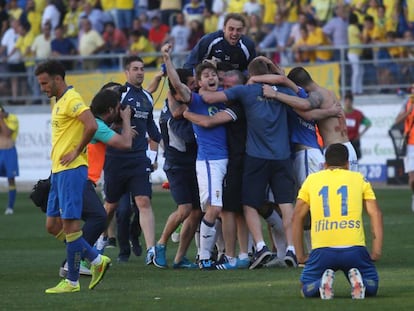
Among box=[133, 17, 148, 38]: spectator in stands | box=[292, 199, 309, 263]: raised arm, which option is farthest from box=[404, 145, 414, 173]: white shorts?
box=[133, 17, 148, 38]: spectator in stands

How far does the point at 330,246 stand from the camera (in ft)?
34.5

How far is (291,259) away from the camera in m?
14.2

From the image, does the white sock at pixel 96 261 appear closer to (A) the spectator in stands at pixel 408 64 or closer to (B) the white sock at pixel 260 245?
(B) the white sock at pixel 260 245

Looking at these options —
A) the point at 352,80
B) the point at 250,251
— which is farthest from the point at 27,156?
the point at 250,251

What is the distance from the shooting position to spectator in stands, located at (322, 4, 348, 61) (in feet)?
104

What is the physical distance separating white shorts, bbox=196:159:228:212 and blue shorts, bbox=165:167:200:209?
2.07 feet

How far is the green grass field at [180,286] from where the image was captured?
10.5 m

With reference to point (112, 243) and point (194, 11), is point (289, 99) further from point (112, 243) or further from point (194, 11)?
point (194, 11)

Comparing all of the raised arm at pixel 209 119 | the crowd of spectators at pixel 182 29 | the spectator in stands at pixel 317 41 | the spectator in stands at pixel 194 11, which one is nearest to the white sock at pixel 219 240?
the raised arm at pixel 209 119

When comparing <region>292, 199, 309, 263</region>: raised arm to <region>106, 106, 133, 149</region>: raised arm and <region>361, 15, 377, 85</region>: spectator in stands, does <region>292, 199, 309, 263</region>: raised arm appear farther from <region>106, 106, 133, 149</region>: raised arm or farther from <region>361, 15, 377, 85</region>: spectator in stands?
<region>361, 15, 377, 85</region>: spectator in stands

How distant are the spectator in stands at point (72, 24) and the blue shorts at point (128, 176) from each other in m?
20.6

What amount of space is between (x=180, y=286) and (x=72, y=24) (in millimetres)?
23946

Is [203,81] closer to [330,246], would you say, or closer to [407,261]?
[407,261]

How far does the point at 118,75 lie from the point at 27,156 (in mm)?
3436
